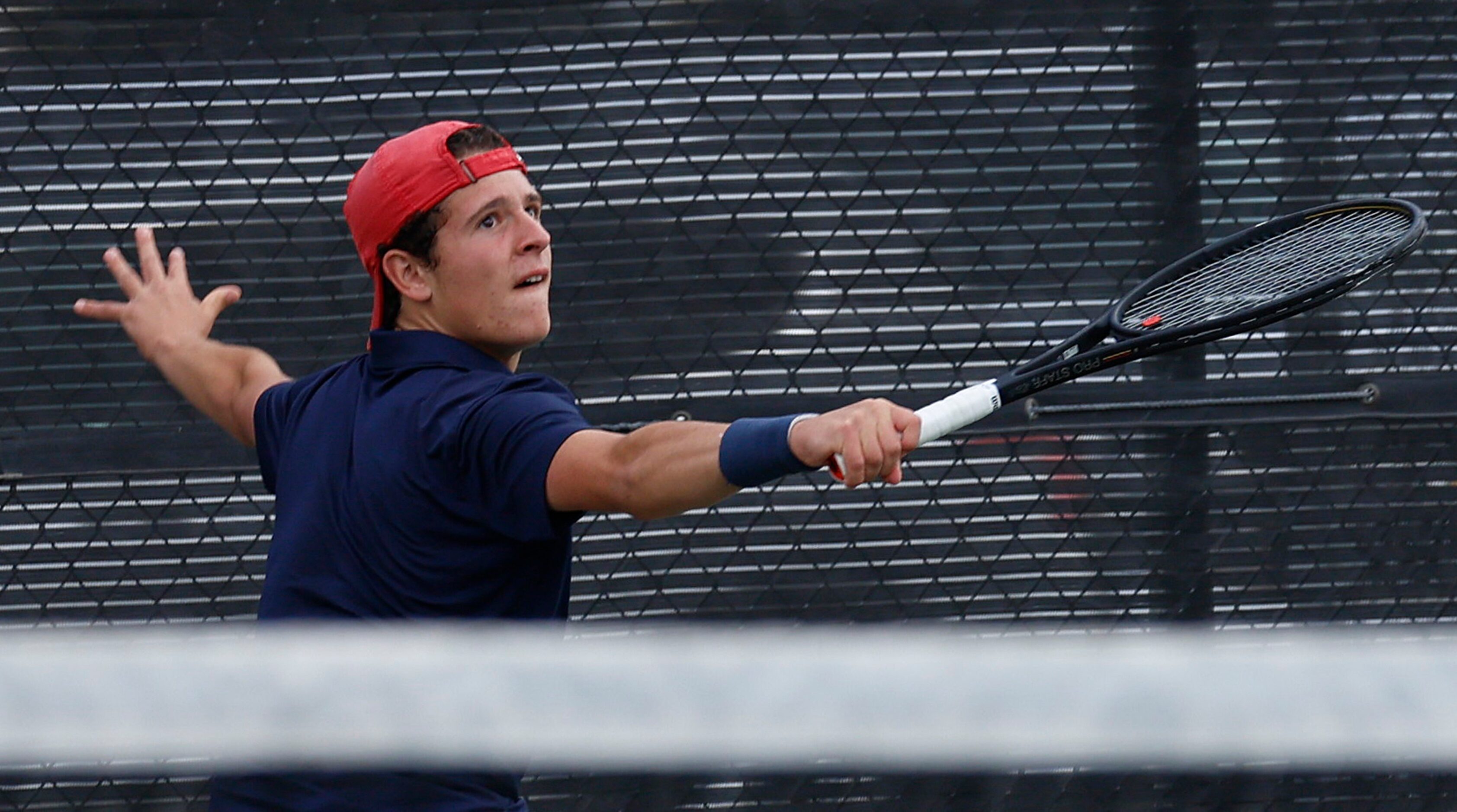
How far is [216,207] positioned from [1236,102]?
1913 mm

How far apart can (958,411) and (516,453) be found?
1.63 feet

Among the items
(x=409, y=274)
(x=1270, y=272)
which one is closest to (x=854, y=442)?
(x=409, y=274)

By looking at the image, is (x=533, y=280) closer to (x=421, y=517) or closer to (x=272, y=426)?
(x=421, y=517)

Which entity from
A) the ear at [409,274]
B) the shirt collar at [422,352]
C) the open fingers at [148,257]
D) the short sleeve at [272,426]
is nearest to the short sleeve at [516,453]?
the shirt collar at [422,352]

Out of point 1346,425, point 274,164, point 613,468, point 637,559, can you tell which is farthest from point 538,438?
point 1346,425

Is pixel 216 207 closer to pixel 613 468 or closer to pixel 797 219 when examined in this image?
pixel 797 219

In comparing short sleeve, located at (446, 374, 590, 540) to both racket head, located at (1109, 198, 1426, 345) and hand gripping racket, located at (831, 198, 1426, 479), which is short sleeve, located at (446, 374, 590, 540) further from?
racket head, located at (1109, 198, 1426, 345)

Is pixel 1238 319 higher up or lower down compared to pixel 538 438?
higher up

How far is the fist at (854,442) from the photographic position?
1490 millimetres

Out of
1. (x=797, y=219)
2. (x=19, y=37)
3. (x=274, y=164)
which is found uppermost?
(x=19, y=37)

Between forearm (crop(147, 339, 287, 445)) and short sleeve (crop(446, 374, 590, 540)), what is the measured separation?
28.0 inches

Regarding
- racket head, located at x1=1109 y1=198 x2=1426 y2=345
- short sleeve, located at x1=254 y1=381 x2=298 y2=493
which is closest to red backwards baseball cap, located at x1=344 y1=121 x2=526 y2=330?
short sleeve, located at x1=254 y1=381 x2=298 y2=493

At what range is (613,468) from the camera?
156cm

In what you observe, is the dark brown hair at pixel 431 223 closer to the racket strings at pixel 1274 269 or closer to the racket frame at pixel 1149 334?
the racket frame at pixel 1149 334
